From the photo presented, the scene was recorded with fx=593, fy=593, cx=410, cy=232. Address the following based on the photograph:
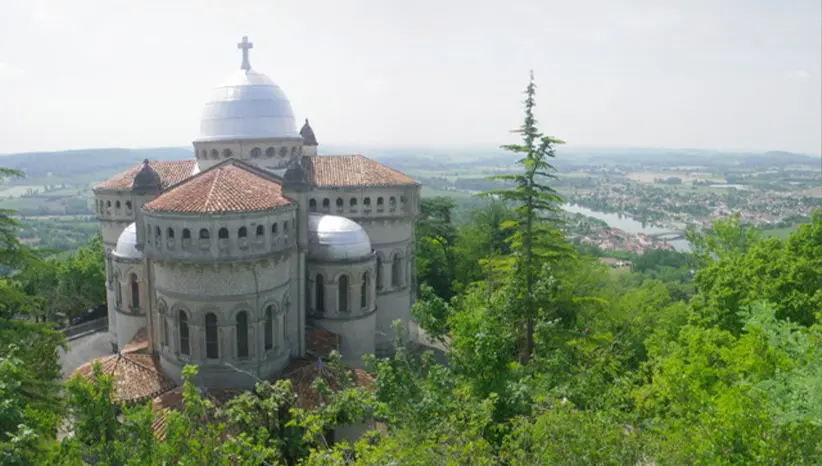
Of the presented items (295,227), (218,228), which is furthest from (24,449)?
(295,227)

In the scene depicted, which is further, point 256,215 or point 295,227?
point 295,227

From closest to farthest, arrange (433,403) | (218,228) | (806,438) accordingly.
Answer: (806,438) → (433,403) → (218,228)

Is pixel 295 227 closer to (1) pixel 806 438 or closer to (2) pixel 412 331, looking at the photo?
(2) pixel 412 331

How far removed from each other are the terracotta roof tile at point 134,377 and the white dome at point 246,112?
13804 millimetres

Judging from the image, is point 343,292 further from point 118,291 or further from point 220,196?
point 118,291

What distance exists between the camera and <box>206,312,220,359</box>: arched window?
2489 cm

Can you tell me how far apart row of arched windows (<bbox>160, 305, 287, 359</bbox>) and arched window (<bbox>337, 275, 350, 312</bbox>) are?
5.38 meters

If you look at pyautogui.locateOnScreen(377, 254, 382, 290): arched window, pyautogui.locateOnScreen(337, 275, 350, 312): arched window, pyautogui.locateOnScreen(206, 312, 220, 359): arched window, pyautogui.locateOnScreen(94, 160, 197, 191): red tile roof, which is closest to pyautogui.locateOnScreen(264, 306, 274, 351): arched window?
pyautogui.locateOnScreen(206, 312, 220, 359): arched window

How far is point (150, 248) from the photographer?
2464 cm

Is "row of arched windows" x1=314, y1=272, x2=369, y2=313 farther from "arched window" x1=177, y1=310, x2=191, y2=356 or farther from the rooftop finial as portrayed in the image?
the rooftop finial

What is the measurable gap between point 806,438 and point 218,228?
19.9 m

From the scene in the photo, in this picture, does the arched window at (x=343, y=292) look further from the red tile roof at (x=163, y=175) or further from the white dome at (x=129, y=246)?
the red tile roof at (x=163, y=175)

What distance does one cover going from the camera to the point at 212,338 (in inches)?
987

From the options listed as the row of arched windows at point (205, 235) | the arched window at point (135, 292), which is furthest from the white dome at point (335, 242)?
the arched window at point (135, 292)
